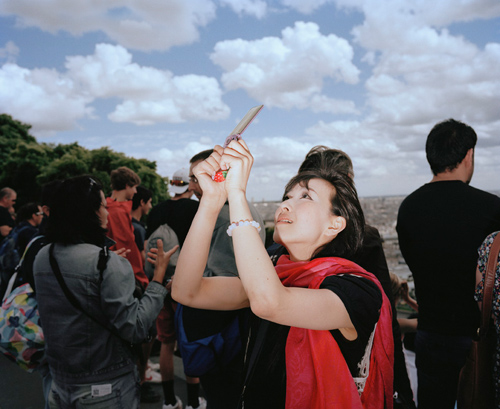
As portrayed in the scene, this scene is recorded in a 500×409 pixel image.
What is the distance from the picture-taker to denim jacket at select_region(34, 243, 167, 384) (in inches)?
82.6

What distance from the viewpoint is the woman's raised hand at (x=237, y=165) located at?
48.1 inches

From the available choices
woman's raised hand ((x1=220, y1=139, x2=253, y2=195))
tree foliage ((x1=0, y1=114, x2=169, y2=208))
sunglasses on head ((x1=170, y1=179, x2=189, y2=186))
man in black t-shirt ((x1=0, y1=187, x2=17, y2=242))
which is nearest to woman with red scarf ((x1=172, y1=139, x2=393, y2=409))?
woman's raised hand ((x1=220, y1=139, x2=253, y2=195))

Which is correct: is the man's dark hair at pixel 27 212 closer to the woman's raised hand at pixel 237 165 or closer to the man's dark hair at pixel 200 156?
the man's dark hair at pixel 200 156

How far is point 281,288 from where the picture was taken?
3.73 feet

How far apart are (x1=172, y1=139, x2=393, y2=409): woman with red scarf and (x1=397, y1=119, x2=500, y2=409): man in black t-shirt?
1.34 metres

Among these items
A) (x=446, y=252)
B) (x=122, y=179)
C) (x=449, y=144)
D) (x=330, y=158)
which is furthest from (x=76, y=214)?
(x=122, y=179)

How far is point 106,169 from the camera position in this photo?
116 ft

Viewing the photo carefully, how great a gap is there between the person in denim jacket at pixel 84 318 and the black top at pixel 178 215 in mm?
1211

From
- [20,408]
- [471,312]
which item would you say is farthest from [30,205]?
[471,312]

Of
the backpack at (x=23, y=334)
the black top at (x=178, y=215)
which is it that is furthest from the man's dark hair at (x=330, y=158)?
the backpack at (x=23, y=334)

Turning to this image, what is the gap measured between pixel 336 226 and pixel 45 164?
36.4 meters

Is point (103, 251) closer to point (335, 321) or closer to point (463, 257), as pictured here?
point (335, 321)

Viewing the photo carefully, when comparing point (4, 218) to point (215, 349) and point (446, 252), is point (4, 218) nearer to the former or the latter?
point (215, 349)

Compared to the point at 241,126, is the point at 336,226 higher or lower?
lower
